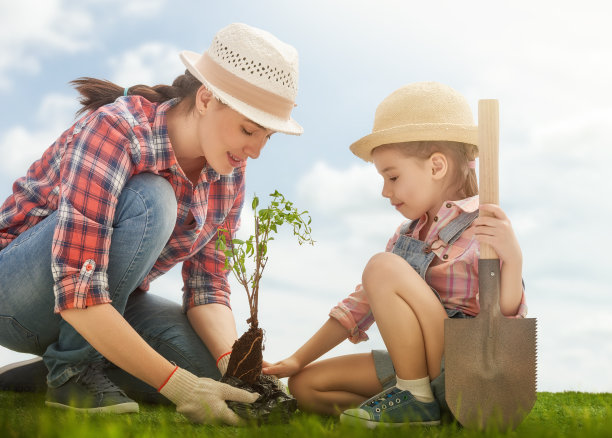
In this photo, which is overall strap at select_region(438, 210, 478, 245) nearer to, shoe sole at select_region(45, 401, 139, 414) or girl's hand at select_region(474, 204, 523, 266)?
girl's hand at select_region(474, 204, 523, 266)

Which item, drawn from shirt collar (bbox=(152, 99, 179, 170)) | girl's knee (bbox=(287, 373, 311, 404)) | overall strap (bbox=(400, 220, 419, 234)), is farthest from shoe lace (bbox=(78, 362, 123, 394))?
overall strap (bbox=(400, 220, 419, 234))

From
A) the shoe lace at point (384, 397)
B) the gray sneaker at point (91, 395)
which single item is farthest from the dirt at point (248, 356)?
the gray sneaker at point (91, 395)

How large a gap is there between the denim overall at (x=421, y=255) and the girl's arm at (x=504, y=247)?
0.84 feet

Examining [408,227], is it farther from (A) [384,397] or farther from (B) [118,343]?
(B) [118,343]

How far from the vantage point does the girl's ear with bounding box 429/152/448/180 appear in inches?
115

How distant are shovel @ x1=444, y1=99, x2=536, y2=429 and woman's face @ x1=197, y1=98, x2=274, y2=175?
3.70ft

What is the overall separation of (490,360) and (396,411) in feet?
1.43

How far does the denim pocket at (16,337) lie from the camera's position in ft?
9.91

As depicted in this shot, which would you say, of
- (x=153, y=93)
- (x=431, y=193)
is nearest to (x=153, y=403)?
(x=153, y=93)

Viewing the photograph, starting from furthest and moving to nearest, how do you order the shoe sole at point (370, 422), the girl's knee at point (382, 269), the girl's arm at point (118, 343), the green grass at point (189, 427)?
the girl's knee at point (382, 269) < the girl's arm at point (118, 343) < the shoe sole at point (370, 422) < the green grass at point (189, 427)

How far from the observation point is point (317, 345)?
10.1 ft

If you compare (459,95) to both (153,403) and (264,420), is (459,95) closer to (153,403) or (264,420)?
(264,420)

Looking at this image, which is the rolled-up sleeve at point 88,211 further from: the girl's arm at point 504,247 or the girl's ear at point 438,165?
the girl's arm at point 504,247

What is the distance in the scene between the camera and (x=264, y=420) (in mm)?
2562
